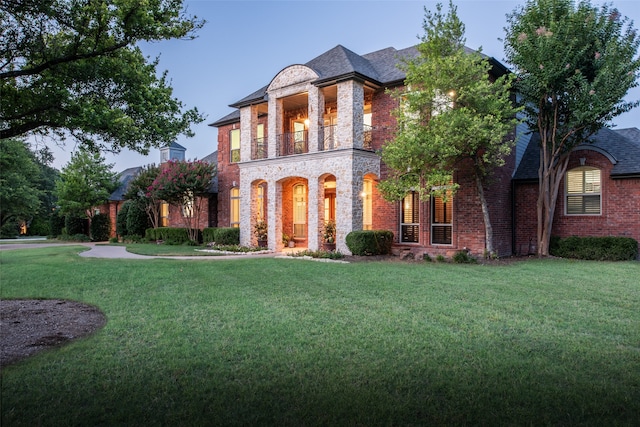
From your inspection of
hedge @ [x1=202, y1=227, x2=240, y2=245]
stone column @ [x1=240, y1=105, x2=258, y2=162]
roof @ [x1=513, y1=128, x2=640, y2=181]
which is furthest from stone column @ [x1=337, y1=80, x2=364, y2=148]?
hedge @ [x1=202, y1=227, x2=240, y2=245]

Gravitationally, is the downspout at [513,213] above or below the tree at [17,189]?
below

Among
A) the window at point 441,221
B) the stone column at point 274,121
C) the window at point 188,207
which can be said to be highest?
the stone column at point 274,121

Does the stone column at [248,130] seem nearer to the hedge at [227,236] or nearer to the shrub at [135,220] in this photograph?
the hedge at [227,236]

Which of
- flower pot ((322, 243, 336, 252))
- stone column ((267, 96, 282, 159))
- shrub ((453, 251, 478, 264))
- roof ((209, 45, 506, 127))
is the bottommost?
shrub ((453, 251, 478, 264))

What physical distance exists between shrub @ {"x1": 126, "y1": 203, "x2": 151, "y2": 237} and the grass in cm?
1748

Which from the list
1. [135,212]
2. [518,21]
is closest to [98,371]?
[518,21]

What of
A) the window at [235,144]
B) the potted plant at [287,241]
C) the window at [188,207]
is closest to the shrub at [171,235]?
the window at [188,207]

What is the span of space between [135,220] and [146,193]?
2.31 meters

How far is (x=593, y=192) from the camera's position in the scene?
1455 cm

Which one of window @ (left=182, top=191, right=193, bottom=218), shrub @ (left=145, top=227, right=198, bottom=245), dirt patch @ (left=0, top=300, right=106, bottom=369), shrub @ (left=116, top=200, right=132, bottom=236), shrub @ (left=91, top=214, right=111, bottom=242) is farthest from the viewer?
shrub @ (left=91, top=214, right=111, bottom=242)

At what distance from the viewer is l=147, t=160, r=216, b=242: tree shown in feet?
65.3

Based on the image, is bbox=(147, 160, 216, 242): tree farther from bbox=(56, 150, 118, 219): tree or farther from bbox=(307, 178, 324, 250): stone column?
bbox=(56, 150, 118, 219): tree

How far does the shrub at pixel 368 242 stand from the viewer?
14.4 m

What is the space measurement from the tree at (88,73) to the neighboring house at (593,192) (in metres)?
13.5
